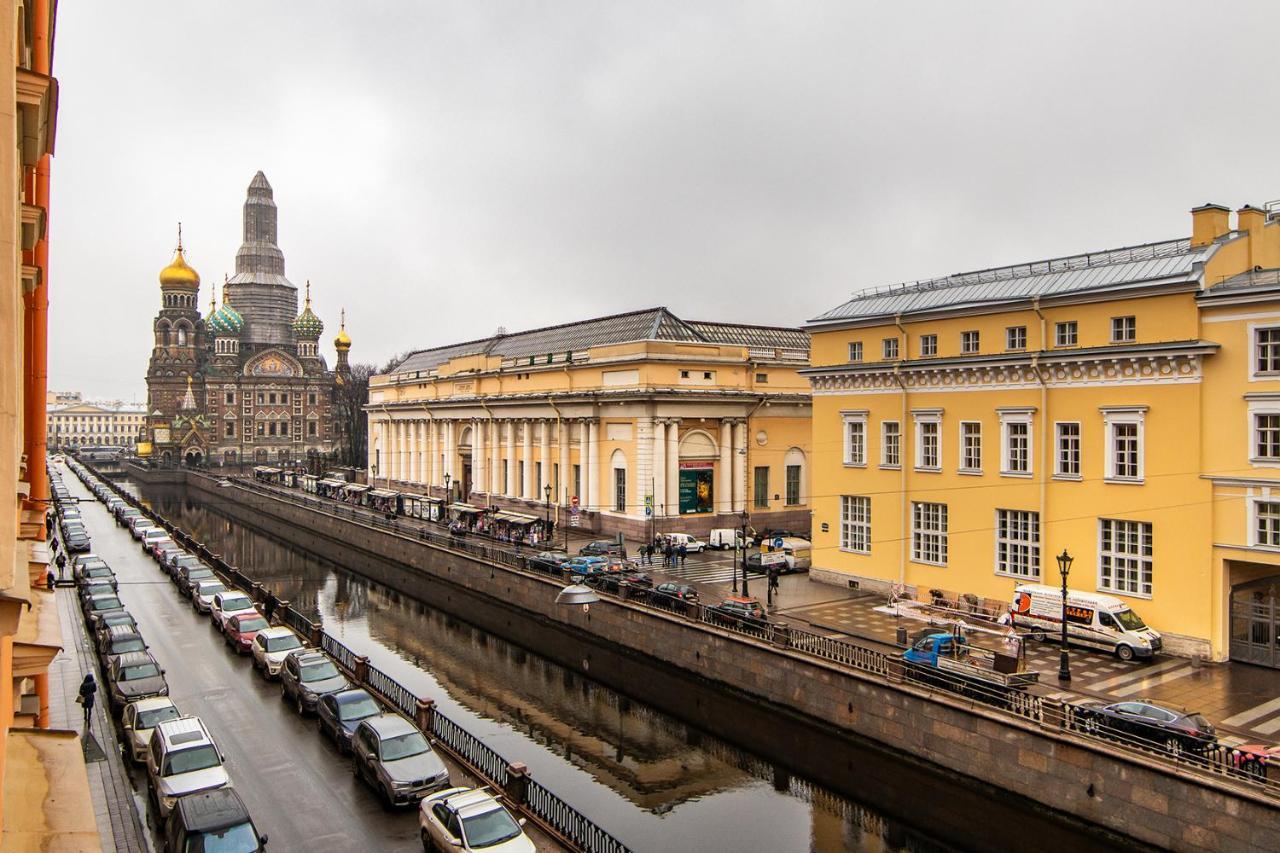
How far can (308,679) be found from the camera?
911 inches

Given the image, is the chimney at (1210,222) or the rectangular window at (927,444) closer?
the chimney at (1210,222)

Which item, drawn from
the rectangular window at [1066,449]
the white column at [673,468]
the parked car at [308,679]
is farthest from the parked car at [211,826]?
the white column at [673,468]

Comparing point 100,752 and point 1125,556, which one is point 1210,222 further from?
point 100,752

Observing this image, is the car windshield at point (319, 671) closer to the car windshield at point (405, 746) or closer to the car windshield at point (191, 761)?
the car windshield at point (191, 761)

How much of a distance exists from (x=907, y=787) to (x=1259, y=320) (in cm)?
1468

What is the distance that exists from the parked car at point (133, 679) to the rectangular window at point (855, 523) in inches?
895

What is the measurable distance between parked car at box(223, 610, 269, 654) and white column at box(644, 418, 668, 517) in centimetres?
2049

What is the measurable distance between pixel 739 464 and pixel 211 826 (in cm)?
3680

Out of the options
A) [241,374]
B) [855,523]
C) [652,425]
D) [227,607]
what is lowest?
[227,607]

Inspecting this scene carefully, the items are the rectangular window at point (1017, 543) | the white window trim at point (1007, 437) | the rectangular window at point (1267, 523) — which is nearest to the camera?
the rectangular window at point (1267, 523)

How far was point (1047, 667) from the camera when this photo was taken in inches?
902

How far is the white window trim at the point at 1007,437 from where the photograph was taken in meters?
27.5

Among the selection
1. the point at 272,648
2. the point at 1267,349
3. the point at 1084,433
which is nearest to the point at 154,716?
the point at 272,648

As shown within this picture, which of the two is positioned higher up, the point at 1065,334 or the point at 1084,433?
the point at 1065,334
